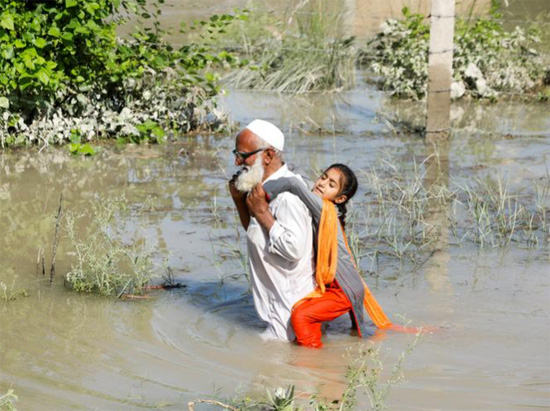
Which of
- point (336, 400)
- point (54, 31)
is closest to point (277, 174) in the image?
point (336, 400)

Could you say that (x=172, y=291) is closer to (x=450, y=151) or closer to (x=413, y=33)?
(x=450, y=151)

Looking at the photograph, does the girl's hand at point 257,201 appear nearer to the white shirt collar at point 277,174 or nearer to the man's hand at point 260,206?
the man's hand at point 260,206

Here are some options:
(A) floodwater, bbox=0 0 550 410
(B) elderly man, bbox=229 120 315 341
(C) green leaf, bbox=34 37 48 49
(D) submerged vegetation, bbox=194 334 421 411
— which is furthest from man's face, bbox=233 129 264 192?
(C) green leaf, bbox=34 37 48 49

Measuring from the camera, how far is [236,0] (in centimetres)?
1745

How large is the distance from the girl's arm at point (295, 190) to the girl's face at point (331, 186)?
17cm

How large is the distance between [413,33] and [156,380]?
8.53 meters

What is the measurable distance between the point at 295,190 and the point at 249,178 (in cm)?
24

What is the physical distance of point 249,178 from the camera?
4.73 meters

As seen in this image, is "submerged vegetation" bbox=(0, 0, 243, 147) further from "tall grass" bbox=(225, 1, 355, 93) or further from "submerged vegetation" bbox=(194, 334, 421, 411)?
"submerged vegetation" bbox=(194, 334, 421, 411)

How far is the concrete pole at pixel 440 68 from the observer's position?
9.80 metres

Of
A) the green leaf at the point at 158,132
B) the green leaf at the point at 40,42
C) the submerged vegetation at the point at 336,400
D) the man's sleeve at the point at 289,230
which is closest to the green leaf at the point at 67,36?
the green leaf at the point at 40,42

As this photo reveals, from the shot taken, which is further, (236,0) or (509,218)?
(236,0)

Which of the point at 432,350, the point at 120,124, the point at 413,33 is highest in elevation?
the point at 413,33

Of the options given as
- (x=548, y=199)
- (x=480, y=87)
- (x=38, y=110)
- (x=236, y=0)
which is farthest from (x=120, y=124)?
(x=236, y=0)
